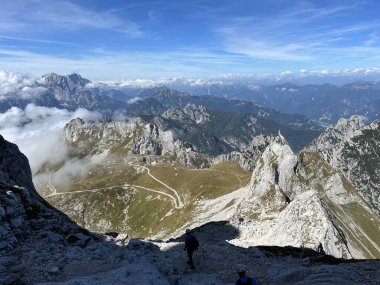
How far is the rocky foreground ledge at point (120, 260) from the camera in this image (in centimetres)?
3294

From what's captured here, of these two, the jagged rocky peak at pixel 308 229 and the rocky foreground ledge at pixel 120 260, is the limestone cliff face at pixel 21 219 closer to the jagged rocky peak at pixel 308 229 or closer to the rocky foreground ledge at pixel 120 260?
the rocky foreground ledge at pixel 120 260

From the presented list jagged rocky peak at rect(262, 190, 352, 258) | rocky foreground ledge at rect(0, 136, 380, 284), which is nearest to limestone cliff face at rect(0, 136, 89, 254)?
rocky foreground ledge at rect(0, 136, 380, 284)

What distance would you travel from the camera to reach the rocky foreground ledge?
108 feet

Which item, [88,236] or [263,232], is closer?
[88,236]

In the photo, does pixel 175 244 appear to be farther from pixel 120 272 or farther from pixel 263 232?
pixel 263 232

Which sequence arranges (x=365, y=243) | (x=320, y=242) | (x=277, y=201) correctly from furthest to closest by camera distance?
(x=365, y=243), (x=277, y=201), (x=320, y=242)

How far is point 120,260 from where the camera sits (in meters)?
40.1

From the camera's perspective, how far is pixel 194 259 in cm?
4109

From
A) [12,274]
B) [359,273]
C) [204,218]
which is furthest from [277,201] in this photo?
[12,274]

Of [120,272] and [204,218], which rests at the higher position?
[120,272]

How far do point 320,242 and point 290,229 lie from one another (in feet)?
20.5

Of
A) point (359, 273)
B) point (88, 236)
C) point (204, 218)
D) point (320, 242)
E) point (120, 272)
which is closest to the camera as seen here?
point (120, 272)

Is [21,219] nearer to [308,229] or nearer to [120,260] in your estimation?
[120,260]

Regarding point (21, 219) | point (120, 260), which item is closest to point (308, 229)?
point (120, 260)
